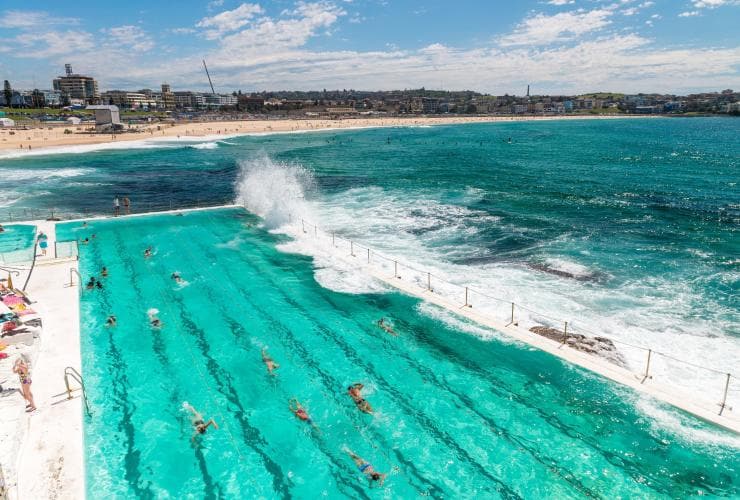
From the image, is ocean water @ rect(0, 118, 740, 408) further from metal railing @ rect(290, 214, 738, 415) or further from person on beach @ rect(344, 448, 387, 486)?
person on beach @ rect(344, 448, 387, 486)

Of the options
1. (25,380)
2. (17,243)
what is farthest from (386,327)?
(17,243)

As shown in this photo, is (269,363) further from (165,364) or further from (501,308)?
(501,308)

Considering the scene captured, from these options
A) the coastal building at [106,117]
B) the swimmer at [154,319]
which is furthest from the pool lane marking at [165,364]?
the coastal building at [106,117]

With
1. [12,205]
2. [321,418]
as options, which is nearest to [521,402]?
[321,418]

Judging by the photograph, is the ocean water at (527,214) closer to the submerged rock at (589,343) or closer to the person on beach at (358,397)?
the submerged rock at (589,343)

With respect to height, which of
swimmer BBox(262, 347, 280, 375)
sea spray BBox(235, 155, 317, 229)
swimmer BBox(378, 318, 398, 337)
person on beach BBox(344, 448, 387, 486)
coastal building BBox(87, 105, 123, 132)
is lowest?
person on beach BBox(344, 448, 387, 486)

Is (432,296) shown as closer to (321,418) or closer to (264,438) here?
(321,418)

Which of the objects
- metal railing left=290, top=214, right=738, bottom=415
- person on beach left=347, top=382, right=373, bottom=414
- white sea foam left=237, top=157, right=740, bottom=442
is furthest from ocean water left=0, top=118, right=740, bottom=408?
person on beach left=347, top=382, right=373, bottom=414

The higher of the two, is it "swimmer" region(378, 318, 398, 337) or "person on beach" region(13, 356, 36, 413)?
"person on beach" region(13, 356, 36, 413)
